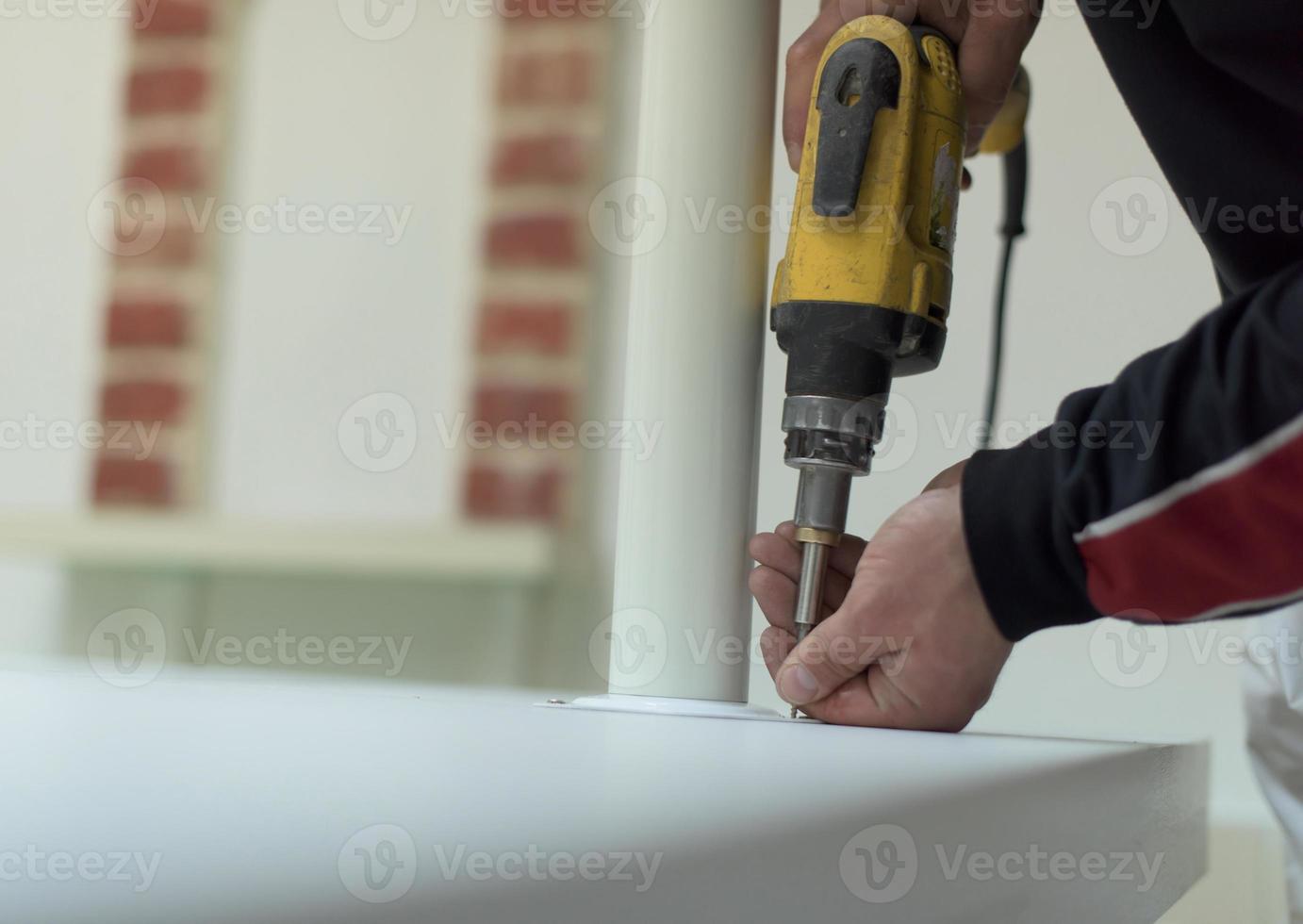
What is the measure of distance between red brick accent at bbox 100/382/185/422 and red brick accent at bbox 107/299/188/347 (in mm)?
66

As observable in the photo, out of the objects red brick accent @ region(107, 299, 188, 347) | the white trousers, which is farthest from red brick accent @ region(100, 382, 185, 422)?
the white trousers

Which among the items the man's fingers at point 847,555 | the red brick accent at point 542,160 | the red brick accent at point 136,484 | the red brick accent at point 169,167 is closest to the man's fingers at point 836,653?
the man's fingers at point 847,555

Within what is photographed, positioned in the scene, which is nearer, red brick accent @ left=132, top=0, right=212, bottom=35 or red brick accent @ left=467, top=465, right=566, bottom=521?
red brick accent @ left=467, top=465, right=566, bottom=521

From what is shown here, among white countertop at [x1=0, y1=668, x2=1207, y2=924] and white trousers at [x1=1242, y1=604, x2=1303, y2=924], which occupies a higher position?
white countertop at [x1=0, y1=668, x2=1207, y2=924]

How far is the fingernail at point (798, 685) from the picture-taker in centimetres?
54

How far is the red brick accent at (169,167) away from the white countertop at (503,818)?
1515 mm

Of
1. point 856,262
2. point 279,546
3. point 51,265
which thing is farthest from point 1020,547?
point 51,265

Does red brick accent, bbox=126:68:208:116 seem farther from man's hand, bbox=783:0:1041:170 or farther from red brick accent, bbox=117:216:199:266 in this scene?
man's hand, bbox=783:0:1041:170

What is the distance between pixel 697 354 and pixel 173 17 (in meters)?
1.53

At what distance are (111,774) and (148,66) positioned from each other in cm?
176

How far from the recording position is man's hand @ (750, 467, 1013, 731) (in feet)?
1.63

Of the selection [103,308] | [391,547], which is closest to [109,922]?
[391,547]

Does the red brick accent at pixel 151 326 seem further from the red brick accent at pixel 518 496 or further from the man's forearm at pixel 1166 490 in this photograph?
the man's forearm at pixel 1166 490

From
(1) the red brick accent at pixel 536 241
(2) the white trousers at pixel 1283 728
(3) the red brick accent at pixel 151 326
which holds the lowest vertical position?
(2) the white trousers at pixel 1283 728
